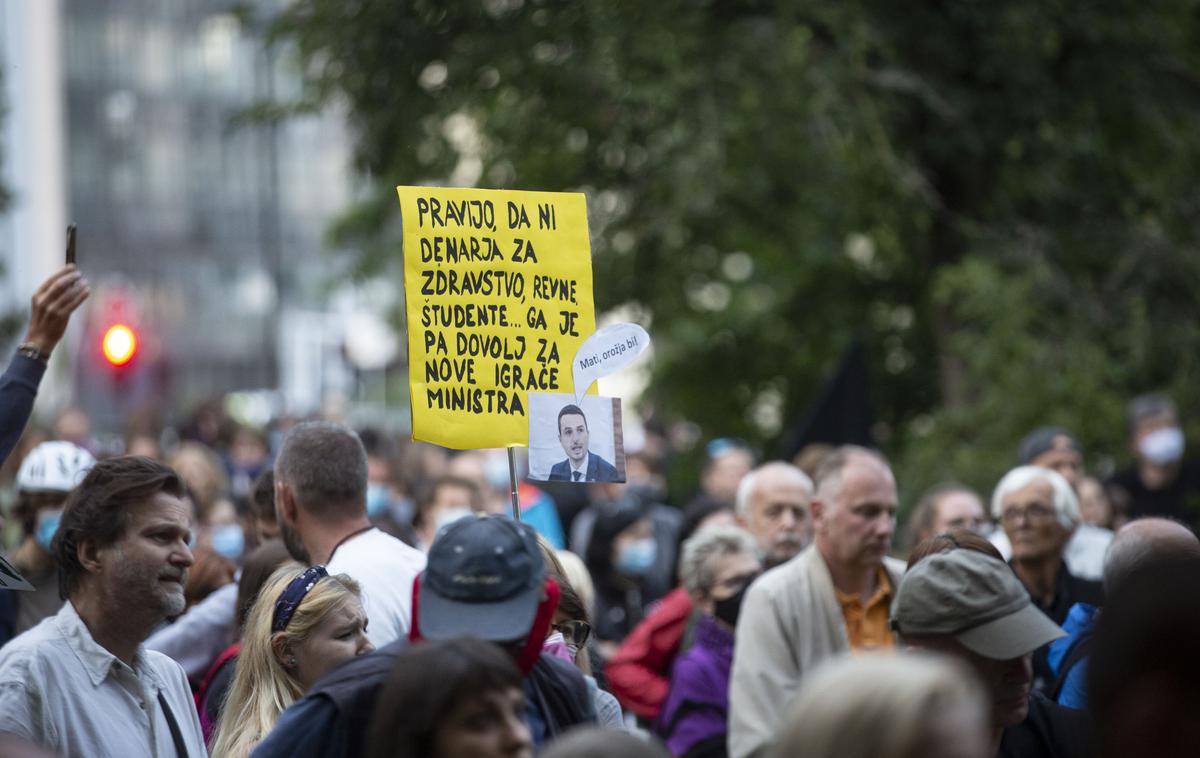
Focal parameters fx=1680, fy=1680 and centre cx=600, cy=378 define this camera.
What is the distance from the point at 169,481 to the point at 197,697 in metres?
1.71

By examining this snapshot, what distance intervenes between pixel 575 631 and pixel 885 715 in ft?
8.48

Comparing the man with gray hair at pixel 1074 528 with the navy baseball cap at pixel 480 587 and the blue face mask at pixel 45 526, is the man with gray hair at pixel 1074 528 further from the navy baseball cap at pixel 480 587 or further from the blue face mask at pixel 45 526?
the navy baseball cap at pixel 480 587

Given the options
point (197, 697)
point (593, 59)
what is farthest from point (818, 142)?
point (197, 697)

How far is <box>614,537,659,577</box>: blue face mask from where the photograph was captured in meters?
10.6

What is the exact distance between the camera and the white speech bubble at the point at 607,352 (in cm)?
531

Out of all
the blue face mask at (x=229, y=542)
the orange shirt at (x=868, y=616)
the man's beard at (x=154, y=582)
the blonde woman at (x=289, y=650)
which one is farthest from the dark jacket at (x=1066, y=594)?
the blue face mask at (x=229, y=542)

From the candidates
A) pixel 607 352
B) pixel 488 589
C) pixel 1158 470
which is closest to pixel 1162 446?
pixel 1158 470

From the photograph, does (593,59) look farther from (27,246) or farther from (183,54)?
(183,54)

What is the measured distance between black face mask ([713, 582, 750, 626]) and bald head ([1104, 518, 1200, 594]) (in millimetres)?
2116

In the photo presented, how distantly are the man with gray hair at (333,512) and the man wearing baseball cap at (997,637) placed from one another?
1686 millimetres

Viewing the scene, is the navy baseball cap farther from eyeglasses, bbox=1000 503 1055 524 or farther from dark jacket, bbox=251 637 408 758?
eyeglasses, bbox=1000 503 1055 524

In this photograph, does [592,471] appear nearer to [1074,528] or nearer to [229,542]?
[1074,528]

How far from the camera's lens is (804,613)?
20.7ft

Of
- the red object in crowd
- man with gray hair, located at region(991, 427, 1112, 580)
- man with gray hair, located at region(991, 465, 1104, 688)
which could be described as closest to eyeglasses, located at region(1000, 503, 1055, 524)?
man with gray hair, located at region(991, 465, 1104, 688)
